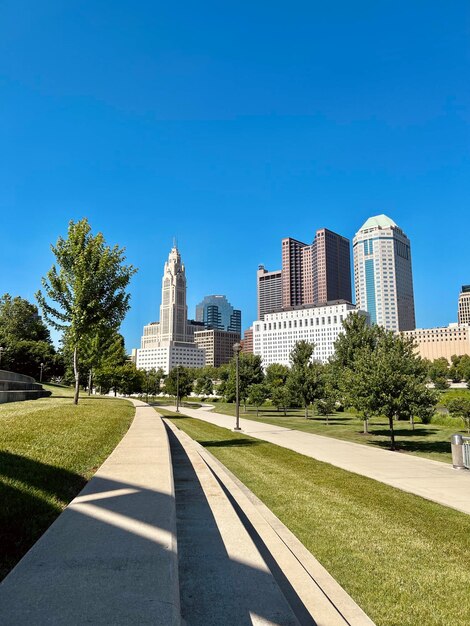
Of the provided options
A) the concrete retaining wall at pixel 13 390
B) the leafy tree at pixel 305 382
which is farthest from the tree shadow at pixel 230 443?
the leafy tree at pixel 305 382

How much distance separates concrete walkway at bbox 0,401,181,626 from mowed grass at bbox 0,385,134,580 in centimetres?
40

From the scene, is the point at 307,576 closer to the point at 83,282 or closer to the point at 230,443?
the point at 230,443

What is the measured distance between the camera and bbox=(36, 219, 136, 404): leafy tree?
22250mm

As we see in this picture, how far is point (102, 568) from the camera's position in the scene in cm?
308

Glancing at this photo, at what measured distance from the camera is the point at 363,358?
61.0ft

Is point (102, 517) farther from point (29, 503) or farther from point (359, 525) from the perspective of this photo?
point (359, 525)

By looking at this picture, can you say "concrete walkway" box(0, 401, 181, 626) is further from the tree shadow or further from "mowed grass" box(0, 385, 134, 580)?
the tree shadow

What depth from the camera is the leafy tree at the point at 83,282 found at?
2225 centimetres

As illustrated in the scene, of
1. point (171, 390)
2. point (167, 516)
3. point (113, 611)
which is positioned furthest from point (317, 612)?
point (171, 390)

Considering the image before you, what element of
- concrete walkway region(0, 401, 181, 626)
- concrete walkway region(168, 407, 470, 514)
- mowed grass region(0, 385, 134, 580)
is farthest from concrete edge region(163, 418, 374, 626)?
concrete walkway region(168, 407, 470, 514)

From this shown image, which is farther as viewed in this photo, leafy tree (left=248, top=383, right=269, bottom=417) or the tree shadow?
leafy tree (left=248, top=383, right=269, bottom=417)

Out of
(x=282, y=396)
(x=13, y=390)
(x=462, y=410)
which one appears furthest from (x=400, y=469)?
(x=282, y=396)

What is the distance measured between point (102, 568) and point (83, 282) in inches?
800

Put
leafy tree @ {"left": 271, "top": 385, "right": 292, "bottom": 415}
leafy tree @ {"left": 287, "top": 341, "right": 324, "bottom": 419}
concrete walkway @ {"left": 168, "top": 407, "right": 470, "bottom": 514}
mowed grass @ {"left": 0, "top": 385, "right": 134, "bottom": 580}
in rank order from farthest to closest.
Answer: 1. leafy tree @ {"left": 271, "top": 385, "right": 292, "bottom": 415}
2. leafy tree @ {"left": 287, "top": 341, "right": 324, "bottom": 419}
3. concrete walkway @ {"left": 168, "top": 407, "right": 470, "bottom": 514}
4. mowed grass @ {"left": 0, "top": 385, "right": 134, "bottom": 580}
